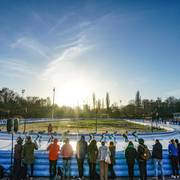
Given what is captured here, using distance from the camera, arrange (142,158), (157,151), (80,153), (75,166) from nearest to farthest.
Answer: (142,158) → (80,153) → (157,151) → (75,166)

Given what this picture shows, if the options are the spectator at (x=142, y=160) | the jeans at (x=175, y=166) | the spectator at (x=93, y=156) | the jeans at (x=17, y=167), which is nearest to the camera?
the jeans at (x=17, y=167)

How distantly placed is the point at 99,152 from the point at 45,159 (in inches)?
118

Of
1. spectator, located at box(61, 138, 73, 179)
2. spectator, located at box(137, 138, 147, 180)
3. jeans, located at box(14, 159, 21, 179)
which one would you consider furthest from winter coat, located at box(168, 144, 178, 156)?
jeans, located at box(14, 159, 21, 179)

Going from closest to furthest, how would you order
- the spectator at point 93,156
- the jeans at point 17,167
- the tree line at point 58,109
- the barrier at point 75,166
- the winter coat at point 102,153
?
the winter coat at point 102,153 < the jeans at point 17,167 < the spectator at point 93,156 < the barrier at point 75,166 < the tree line at point 58,109

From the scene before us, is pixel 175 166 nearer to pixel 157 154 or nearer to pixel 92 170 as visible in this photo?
pixel 157 154

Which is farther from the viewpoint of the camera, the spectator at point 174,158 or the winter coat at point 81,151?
the spectator at point 174,158

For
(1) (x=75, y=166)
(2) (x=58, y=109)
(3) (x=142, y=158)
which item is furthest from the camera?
(2) (x=58, y=109)

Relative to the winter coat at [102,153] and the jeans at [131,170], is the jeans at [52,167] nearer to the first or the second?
the winter coat at [102,153]

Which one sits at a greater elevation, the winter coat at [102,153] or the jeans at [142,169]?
the winter coat at [102,153]

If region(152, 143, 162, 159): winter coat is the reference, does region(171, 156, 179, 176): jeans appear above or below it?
below

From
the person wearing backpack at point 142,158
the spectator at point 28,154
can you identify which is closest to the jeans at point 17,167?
the spectator at point 28,154

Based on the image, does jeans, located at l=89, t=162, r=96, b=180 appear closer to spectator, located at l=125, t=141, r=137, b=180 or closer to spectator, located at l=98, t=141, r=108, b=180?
spectator, located at l=98, t=141, r=108, b=180

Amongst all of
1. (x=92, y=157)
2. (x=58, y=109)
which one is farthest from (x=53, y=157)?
(x=58, y=109)

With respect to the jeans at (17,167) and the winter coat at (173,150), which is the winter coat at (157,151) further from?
the jeans at (17,167)
